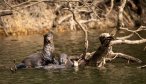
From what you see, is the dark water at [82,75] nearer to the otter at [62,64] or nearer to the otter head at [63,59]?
the otter at [62,64]

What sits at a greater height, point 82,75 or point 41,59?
point 41,59

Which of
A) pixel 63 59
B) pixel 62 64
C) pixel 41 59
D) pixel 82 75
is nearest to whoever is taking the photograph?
pixel 82 75

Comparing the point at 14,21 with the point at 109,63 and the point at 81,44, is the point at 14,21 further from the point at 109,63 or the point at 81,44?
the point at 109,63

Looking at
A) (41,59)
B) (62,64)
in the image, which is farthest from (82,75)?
(41,59)

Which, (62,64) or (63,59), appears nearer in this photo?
(62,64)

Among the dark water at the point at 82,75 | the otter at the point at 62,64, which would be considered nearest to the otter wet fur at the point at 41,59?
the otter at the point at 62,64

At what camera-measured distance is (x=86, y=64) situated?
21500mm

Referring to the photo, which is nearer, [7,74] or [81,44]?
[7,74]

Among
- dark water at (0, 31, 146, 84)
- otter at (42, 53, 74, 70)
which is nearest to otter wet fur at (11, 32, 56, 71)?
otter at (42, 53, 74, 70)

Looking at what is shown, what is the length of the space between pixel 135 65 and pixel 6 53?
8.59 m

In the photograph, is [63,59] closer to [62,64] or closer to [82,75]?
[62,64]

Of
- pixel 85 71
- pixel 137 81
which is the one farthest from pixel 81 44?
pixel 137 81

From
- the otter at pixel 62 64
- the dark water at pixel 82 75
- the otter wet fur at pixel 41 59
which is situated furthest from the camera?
the otter wet fur at pixel 41 59

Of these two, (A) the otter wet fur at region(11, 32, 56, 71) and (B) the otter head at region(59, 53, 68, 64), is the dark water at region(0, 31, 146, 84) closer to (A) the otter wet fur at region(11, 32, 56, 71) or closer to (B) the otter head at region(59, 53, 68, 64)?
(A) the otter wet fur at region(11, 32, 56, 71)
